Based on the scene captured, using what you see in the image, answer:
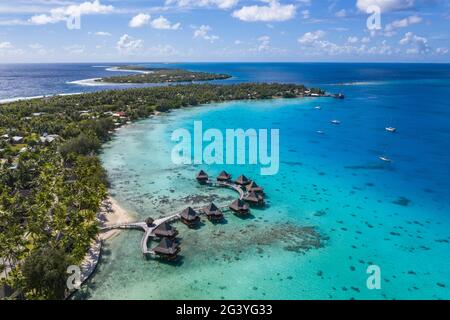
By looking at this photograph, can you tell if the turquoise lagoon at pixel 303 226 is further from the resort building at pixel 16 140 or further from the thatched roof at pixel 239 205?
the resort building at pixel 16 140

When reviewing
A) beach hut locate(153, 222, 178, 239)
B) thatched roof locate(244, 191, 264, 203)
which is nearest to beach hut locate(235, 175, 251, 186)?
thatched roof locate(244, 191, 264, 203)

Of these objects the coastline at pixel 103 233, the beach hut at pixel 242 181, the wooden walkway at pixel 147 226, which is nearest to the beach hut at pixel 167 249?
the wooden walkway at pixel 147 226

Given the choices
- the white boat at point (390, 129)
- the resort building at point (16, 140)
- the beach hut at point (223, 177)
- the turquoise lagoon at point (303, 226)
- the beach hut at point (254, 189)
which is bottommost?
the turquoise lagoon at point (303, 226)

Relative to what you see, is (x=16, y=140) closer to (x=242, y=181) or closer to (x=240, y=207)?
(x=242, y=181)

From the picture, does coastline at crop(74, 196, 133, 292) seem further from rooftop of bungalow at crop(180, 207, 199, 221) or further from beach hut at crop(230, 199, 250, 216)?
beach hut at crop(230, 199, 250, 216)
